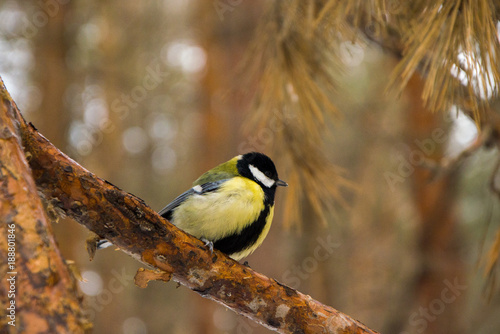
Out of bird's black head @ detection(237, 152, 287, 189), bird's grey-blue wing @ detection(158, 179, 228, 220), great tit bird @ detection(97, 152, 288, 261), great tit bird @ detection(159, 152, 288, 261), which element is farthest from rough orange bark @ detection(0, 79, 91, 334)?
bird's black head @ detection(237, 152, 287, 189)

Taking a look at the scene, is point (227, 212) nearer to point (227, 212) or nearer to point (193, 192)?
point (227, 212)

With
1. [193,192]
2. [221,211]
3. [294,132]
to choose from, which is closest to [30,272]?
[221,211]

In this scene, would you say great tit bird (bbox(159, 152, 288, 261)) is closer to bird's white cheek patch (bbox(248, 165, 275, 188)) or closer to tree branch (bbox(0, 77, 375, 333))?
bird's white cheek patch (bbox(248, 165, 275, 188))

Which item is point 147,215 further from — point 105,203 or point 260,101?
point 260,101

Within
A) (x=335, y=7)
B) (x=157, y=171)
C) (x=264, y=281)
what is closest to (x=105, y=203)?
(x=264, y=281)

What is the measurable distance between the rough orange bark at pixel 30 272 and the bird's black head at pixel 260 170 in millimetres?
1928

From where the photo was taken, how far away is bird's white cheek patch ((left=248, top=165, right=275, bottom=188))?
291 centimetres

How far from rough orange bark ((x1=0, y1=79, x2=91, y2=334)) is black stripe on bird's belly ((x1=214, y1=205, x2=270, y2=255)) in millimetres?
1473

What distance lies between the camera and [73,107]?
624cm

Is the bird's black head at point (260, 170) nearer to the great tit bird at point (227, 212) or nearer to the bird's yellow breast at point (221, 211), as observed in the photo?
the great tit bird at point (227, 212)

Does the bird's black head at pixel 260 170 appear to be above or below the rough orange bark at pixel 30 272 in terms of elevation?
below

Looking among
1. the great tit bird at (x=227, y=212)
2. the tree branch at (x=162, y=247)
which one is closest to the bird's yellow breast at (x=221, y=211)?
the great tit bird at (x=227, y=212)

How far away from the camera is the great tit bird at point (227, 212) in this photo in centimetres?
245

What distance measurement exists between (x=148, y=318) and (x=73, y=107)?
4874 mm
